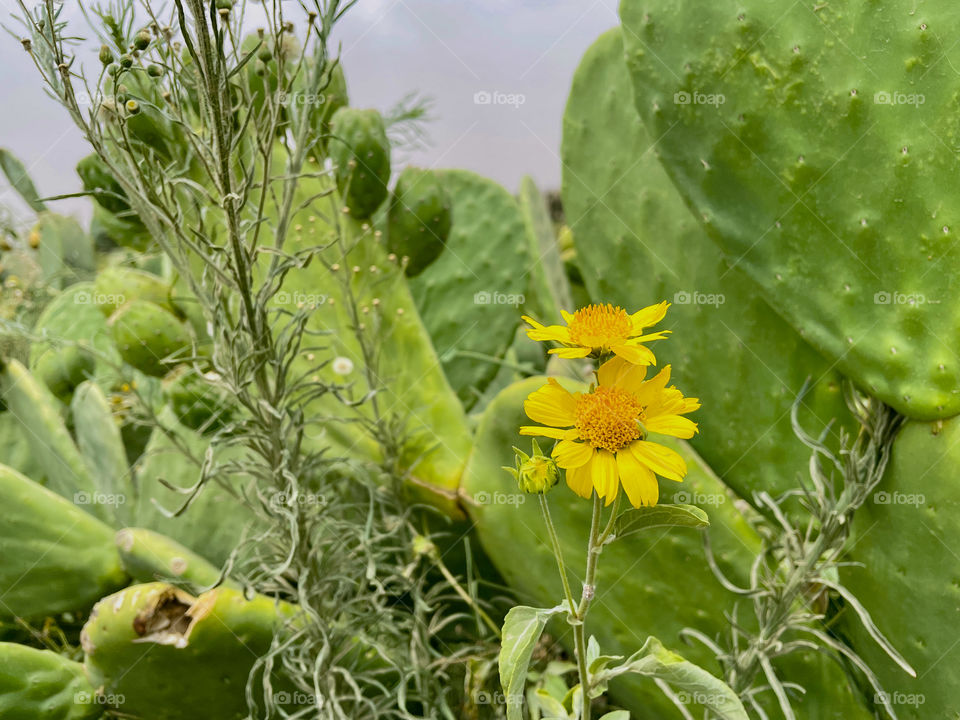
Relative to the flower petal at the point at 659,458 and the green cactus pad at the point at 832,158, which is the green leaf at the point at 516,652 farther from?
the green cactus pad at the point at 832,158

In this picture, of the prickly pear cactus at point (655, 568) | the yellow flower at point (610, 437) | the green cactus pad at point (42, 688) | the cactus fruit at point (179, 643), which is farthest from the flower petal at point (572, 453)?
the green cactus pad at point (42, 688)

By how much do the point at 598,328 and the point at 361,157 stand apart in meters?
0.51

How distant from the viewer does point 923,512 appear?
21.1 inches

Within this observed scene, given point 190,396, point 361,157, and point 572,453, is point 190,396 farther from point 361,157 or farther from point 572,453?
point 572,453

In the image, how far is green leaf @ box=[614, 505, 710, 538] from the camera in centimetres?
34

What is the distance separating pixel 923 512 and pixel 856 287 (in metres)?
0.17

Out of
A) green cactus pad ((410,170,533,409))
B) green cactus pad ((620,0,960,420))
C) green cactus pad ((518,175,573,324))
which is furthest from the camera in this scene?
green cactus pad ((518,175,573,324))

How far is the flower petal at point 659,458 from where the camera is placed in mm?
333

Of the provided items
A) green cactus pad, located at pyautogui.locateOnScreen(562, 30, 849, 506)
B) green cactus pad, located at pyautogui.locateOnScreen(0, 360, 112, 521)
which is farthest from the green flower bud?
green cactus pad, located at pyautogui.locateOnScreen(0, 360, 112, 521)

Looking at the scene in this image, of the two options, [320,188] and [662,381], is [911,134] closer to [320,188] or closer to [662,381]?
[662,381]

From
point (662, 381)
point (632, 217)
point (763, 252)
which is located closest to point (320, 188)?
point (632, 217)

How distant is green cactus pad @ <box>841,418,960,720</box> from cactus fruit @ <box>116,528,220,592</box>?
0.58 m

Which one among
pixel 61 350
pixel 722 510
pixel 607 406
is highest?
pixel 607 406

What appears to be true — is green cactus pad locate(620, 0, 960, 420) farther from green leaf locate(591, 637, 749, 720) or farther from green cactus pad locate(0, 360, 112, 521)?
green cactus pad locate(0, 360, 112, 521)
